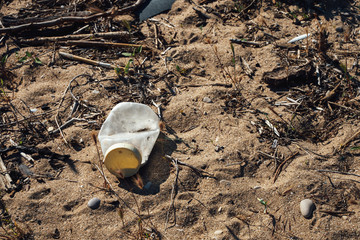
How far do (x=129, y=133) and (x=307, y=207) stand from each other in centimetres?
133

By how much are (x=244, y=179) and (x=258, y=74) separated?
1091 millimetres

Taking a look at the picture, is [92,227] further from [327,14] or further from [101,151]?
[327,14]

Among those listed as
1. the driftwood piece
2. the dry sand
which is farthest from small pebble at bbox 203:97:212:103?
the driftwood piece

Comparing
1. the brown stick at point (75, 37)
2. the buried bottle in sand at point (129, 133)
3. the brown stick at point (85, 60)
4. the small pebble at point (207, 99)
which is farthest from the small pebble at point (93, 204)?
the brown stick at point (75, 37)

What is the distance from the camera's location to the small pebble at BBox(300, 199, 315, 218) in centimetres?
202

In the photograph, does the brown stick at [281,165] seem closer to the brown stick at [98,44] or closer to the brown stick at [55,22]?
the brown stick at [98,44]

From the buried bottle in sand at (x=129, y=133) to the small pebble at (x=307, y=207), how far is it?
110 cm

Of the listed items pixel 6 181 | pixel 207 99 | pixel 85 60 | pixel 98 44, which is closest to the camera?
pixel 6 181

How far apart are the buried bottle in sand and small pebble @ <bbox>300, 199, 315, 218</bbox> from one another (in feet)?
3.62

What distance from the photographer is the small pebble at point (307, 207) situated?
2.02 meters

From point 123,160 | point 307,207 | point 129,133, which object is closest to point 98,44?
point 129,133

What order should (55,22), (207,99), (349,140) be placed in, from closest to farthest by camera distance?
1. (349,140)
2. (207,99)
3. (55,22)

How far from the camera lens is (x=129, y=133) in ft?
7.77

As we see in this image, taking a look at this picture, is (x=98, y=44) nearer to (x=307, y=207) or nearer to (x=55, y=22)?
(x=55, y=22)
